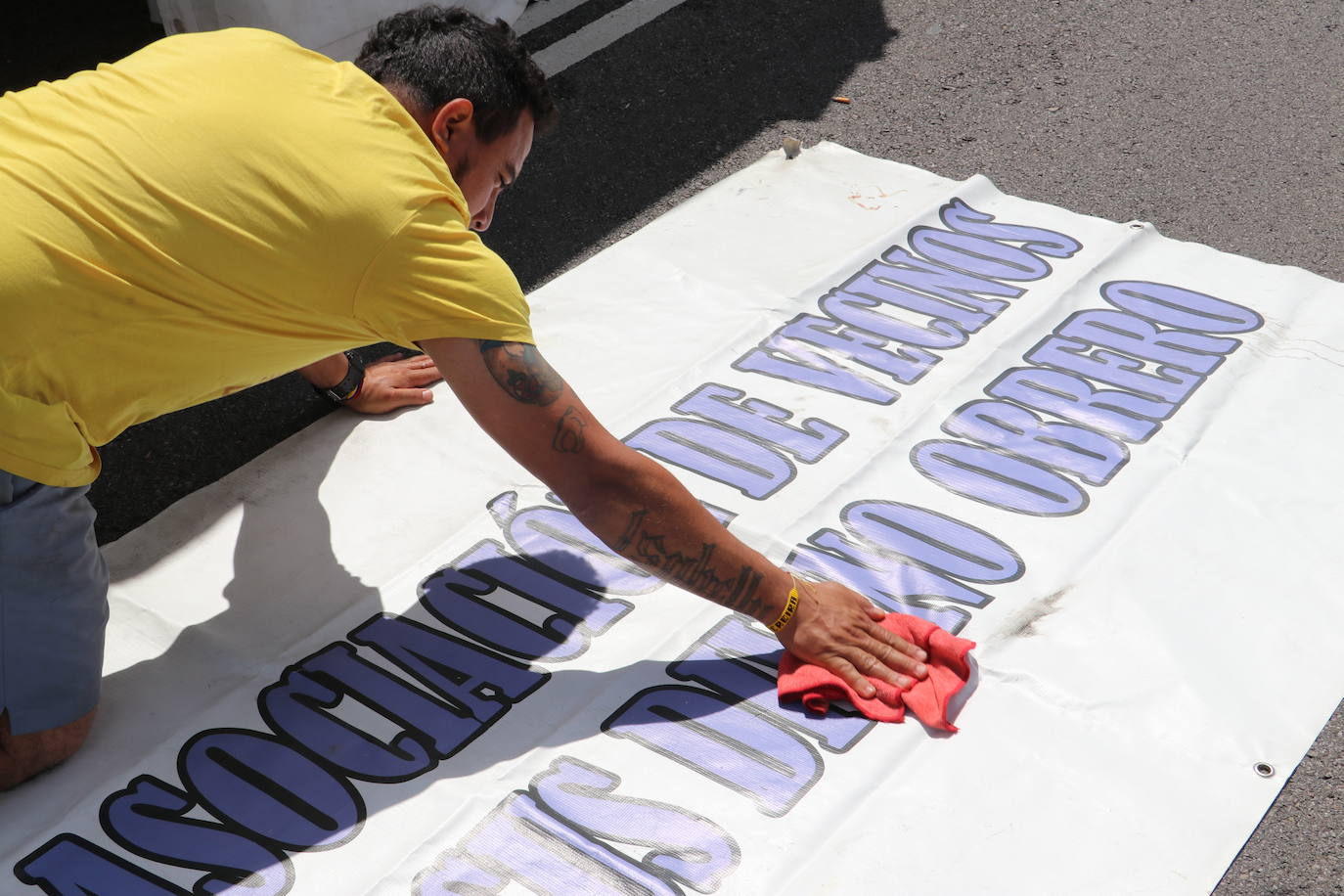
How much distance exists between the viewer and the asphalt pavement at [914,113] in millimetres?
3336

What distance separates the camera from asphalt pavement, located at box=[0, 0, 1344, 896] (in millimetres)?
3336

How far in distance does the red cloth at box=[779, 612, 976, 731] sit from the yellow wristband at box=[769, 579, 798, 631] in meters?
0.11

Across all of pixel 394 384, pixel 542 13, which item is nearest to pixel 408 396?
pixel 394 384

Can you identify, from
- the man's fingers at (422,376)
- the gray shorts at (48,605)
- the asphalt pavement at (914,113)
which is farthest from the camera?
the asphalt pavement at (914,113)

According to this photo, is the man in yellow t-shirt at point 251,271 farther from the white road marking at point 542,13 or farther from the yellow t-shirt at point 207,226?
the white road marking at point 542,13

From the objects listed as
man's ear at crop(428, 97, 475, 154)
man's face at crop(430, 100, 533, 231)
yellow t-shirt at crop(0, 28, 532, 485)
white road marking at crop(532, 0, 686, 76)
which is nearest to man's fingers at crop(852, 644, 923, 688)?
yellow t-shirt at crop(0, 28, 532, 485)

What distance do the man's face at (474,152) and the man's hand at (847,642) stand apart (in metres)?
0.79

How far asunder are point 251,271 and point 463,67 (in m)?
0.43

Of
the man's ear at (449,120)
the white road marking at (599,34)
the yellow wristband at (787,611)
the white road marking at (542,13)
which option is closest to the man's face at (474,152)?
the man's ear at (449,120)

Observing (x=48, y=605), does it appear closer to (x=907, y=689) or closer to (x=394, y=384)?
(x=394, y=384)

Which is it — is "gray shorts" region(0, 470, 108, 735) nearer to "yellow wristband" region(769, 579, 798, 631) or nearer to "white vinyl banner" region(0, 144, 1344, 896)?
"white vinyl banner" region(0, 144, 1344, 896)

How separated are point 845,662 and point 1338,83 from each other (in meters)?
3.42

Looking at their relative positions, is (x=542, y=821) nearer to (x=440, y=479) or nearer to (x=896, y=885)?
(x=896, y=885)

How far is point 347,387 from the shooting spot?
269 centimetres
